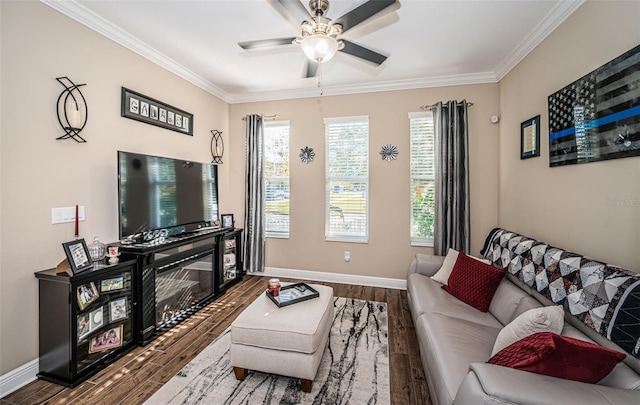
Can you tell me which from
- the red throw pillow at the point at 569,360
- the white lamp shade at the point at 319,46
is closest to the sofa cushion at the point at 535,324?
the red throw pillow at the point at 569,360

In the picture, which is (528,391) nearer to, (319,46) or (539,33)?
(319,46)

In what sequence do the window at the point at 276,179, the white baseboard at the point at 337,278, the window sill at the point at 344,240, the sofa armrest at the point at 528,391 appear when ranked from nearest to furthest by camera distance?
the sofa armrest at the point at 528,391 < the white baseboard at the point at 337,278 < the window sill at the point at 344,240 < the window at the point at 276,179

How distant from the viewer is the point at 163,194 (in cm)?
283

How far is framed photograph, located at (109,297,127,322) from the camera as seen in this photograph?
219 centimetres

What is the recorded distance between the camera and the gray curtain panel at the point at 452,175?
3.40m

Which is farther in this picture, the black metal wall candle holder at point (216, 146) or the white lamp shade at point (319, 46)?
the black metal wall candle holder at point (216, 146)

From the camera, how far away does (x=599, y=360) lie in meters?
1.08

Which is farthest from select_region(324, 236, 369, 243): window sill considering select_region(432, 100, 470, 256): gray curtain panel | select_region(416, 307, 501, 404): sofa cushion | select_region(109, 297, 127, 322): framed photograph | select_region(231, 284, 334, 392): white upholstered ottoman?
select_region(109, 297, 127, 322): framed photograph

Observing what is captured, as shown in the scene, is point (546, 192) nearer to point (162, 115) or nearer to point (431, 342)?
point (431, 342)

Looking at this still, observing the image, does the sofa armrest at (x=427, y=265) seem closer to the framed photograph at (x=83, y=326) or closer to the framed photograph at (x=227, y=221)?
the framed photograph at (x=227, y=221)

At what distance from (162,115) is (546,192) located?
13.5 ft

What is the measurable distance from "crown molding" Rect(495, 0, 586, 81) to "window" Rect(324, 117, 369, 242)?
68.5 inches

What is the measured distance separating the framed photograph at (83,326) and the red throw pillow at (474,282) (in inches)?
120

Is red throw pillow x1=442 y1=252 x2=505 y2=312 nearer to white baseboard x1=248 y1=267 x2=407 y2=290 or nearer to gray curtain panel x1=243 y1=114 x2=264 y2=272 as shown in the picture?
white baseboard x1=248 y1=267 x2=407 y2=290
